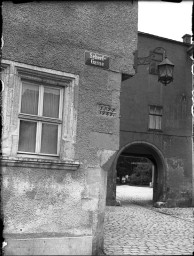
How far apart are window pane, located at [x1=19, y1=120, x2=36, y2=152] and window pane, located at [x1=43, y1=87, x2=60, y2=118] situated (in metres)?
0.35

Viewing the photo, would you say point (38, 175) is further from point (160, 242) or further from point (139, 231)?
point (139, 231)

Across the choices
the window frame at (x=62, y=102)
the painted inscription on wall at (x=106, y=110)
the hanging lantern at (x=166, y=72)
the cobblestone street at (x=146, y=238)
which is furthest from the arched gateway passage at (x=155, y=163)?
the window frame at (x=62, y=102)

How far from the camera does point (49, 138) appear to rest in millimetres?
6336

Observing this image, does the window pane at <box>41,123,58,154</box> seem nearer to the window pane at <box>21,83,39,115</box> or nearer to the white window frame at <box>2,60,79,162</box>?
the white window frame at <box>2,60,79,162</box>

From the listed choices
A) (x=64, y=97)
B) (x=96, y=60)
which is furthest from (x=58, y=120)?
(x=96, y=60)

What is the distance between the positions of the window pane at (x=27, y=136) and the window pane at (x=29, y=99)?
0.22m

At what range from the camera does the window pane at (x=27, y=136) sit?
607cm

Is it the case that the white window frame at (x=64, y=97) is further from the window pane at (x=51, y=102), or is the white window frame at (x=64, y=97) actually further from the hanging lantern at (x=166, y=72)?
the hanging lantern at (x=166, y=72)

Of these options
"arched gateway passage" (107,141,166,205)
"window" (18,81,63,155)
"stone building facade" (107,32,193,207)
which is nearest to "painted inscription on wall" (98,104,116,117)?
"window" (18,81,63,155)

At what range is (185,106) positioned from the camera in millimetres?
19953

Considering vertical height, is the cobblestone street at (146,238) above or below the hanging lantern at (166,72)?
below

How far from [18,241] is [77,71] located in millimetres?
3106

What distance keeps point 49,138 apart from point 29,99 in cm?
77

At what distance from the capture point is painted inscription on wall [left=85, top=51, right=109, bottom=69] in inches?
262
